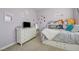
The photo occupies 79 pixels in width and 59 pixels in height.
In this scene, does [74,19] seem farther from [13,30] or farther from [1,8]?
[1,8]

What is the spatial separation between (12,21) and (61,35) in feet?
2.98

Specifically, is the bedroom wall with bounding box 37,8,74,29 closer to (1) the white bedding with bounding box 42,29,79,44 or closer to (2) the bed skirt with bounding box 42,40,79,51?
(1) the white bedding with bounding box 42,29,79,44

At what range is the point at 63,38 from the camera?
1537mm

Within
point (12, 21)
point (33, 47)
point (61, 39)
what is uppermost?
point (12, 21)

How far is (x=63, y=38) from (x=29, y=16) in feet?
2.40

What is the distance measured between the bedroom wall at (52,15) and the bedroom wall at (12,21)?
12 cm

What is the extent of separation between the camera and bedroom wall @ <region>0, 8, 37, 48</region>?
4.83 ft

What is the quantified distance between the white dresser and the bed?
188 millimetres

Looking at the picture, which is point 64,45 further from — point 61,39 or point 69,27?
point 69,27

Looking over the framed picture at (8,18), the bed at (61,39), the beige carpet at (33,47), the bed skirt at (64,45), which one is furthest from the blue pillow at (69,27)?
the framed picture at (8,18)

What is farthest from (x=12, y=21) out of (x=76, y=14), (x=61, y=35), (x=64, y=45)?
(x=76, y=14)

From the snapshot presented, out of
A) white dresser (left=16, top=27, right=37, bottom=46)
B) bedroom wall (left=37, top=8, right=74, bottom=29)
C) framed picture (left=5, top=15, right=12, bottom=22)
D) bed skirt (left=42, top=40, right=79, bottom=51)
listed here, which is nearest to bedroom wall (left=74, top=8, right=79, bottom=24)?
bedroom wall (left=37, top=8, right=74, bottom=29)

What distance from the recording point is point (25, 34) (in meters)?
1.61
